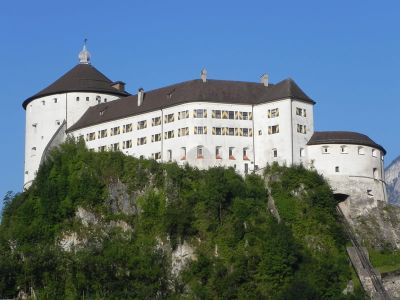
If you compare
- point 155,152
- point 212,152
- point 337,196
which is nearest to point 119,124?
point 155,152

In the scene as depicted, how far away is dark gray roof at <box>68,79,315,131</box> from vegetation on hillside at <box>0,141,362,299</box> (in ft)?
27.4

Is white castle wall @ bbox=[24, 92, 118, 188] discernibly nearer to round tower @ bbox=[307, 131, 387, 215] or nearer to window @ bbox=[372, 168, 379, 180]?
round tower @ bbox=[307, 131, 387, 215]

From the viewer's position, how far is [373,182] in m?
97.7

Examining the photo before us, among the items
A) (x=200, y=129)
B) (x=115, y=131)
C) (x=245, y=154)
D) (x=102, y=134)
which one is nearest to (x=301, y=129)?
(x=245, y=154)

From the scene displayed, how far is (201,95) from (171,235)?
17152mm

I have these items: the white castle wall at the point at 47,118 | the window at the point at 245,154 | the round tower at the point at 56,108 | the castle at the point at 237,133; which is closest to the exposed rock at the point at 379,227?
the castle at the point at 237,133

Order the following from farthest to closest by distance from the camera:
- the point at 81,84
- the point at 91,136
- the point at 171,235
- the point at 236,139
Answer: the point at 81,84 < the point at 91,136 < the point at 236,139 < the point at 171,235

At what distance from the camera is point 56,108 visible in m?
113

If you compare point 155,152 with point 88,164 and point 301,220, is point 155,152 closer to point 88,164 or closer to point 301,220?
point 88,164

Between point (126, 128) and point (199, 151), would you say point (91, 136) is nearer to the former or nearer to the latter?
point (126, 128)

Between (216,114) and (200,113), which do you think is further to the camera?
(216,114)

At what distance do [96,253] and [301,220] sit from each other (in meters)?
20.5

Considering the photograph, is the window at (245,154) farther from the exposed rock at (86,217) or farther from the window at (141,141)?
the exposed rock at (86,217)

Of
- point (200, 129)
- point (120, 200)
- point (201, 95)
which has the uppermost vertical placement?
point (201, 95)
